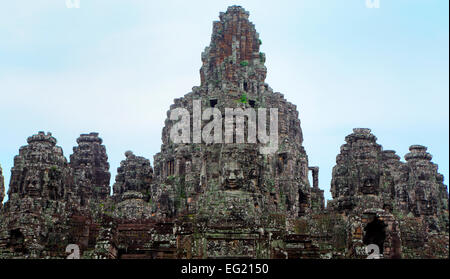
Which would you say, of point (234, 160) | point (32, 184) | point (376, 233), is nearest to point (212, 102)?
point (32, 184)

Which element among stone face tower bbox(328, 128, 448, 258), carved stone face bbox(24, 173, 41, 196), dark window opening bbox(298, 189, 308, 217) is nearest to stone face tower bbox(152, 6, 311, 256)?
dark window opening bbox(298, 189, 308, 217)

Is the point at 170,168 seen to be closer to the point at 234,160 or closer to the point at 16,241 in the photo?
the point at 16,241

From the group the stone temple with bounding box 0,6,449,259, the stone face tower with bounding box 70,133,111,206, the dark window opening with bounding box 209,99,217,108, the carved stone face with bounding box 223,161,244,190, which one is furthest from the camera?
the stone face tower with bounding box 70,133,111,206

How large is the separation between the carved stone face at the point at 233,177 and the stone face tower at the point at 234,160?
0.06m

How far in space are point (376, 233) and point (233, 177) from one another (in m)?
10.8

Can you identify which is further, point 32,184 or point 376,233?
point 32,184

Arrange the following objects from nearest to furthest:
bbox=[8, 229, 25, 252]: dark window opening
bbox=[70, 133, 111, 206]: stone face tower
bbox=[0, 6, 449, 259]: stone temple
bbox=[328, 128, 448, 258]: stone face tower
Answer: bbox=[0, 6, 449, 259]: stone temple
bbox=[8, 229, 25, 252]: dark window opening
bbox=[328, 128, 448, 258]: stone face tower
bbox=[70, 133, 111, 206]: stone face tower

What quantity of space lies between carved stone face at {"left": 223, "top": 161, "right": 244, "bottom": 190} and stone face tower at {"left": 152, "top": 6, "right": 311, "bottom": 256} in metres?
0.06

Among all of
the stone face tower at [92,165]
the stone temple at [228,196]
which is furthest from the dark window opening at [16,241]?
the stone face tower at [92,165]

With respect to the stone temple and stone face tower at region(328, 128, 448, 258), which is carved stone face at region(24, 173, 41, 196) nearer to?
the stone temple

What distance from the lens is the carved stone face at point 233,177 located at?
36.6 meters

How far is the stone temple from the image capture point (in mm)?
33219

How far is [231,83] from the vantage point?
55.5 m

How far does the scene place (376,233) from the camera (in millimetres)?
41312
